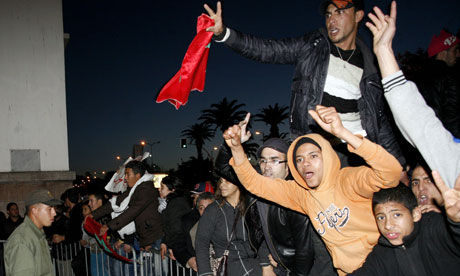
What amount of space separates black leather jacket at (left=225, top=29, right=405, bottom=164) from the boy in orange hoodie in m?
0.33

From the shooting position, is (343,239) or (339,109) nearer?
(343,239)

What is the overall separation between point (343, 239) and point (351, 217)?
0.18 meters

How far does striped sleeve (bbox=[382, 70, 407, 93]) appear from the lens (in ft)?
5.87

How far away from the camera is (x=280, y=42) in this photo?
3.04 m

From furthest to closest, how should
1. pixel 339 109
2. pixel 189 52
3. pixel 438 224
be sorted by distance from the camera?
1. pixel 189 52
2. pixel 339 109
3. pixel 438 224

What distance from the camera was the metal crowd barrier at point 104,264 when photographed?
16.4ft

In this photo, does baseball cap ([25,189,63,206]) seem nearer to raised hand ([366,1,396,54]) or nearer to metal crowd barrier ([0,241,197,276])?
metal crowd barrier ([0,241,197,276])

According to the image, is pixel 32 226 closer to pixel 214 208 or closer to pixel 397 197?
pixel 214 208

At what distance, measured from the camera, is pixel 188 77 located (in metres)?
3.40

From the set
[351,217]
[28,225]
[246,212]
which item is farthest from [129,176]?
[351,217]

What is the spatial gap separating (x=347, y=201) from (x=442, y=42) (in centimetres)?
234

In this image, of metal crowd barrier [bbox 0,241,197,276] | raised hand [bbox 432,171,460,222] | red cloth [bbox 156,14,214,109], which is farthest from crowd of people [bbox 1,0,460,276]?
metal crowd barrier [bbox 0,241,197,276]

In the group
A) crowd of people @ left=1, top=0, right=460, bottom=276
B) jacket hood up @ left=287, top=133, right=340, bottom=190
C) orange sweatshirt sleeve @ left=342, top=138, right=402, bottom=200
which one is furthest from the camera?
jacket hood up @ left=287, top=133, right=340, bottom=190

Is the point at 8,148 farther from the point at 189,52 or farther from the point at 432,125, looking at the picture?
the point at 432,125
